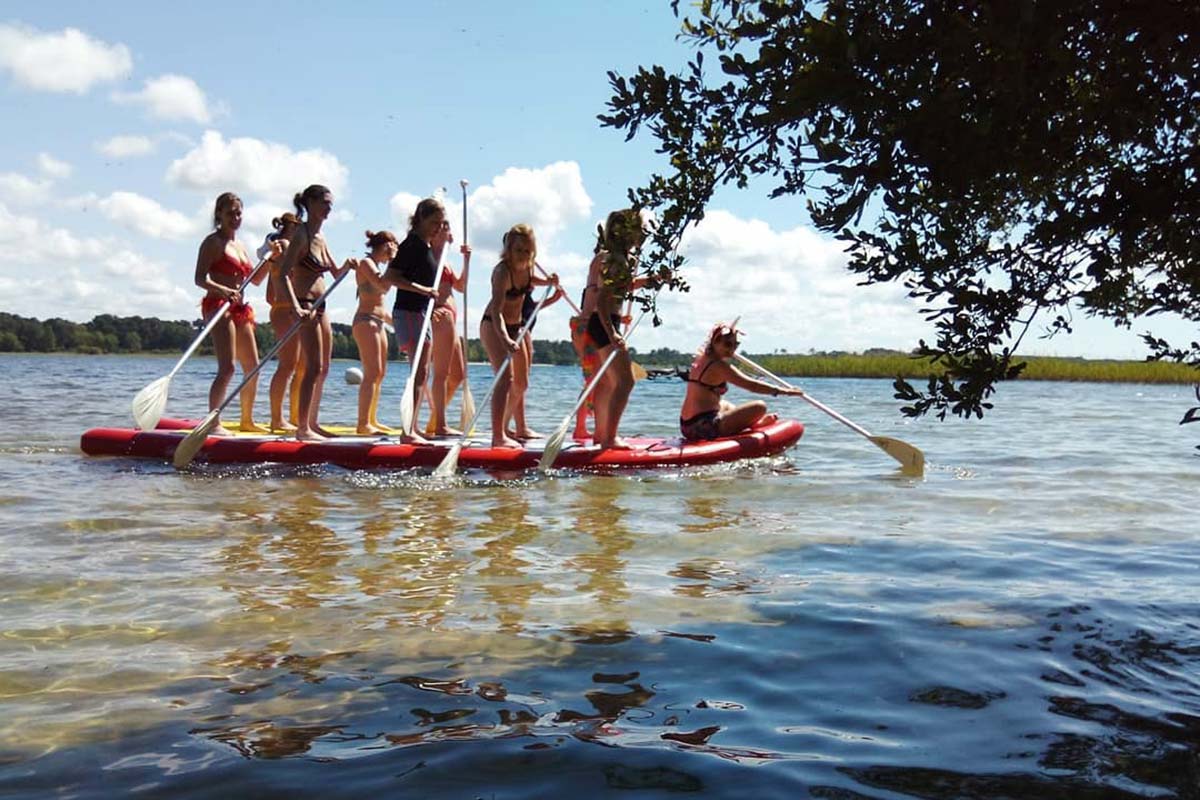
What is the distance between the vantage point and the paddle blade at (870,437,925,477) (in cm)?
1041

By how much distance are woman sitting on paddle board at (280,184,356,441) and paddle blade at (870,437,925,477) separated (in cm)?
522

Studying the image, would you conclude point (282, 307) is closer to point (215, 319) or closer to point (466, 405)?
point (215, 319)

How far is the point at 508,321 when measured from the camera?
10.1m

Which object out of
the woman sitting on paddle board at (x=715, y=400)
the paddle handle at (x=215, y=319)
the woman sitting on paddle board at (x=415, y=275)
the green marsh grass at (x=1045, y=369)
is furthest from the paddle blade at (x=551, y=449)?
the green marsh grass at (x=1045, y=369)

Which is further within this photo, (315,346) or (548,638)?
(315,346)

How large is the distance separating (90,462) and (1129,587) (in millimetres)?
8395

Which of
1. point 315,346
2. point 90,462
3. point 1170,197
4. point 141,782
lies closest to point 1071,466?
point 315,346

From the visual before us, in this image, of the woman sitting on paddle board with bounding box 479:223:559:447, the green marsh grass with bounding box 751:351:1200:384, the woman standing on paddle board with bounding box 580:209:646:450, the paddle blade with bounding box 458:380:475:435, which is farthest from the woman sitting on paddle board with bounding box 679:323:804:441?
the green marsh grass with bounding box 751:351:1200:384

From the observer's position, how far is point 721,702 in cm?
371

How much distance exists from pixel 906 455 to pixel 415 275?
4870mm

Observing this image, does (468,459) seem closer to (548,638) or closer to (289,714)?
(548,638)

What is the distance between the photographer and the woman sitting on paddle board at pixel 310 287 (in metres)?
9.41

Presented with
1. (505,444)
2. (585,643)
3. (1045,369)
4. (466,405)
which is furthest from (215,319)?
(1045,369)

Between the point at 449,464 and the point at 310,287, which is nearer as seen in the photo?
the point at 449,464
